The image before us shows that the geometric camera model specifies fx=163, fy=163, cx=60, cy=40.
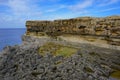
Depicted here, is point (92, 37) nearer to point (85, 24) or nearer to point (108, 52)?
point (85, 24)

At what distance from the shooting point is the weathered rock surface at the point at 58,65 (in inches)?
462

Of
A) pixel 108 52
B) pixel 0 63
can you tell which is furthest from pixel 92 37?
pixel 0 63

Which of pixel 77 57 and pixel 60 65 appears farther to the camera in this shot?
pixel 77 57

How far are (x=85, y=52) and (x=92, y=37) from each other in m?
1.79

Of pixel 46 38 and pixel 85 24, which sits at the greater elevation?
pixel 85 24

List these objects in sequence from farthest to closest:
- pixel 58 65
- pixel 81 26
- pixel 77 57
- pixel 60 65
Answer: pixel 81 26 < pixel 77 57 < pixel 58 65 < pixel 60 65

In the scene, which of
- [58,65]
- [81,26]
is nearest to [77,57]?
[58,65]

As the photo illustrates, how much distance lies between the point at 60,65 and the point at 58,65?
28cm

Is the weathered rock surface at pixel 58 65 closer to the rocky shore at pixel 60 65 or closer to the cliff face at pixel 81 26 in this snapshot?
the rocky shore at pixel 60 65

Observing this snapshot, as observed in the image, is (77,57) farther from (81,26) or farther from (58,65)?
(81,26)

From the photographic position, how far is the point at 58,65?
13414mm

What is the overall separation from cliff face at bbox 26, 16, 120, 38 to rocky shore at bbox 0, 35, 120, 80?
1666 millimetres

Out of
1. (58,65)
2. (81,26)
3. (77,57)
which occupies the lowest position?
(58,65)

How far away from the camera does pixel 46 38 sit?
2489 cm
